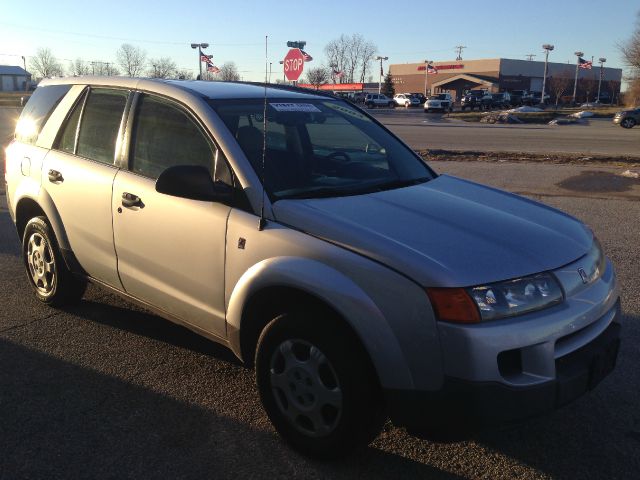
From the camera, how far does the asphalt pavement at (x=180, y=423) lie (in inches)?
117

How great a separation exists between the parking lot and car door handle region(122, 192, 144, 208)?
1.07 meters

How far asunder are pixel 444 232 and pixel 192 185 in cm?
130

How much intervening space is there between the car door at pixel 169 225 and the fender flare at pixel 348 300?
447 mm

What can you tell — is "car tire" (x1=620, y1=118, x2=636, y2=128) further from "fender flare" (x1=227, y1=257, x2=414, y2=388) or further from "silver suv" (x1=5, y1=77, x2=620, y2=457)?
"fender flare" (x1=227, y1=257, x2=414, y2=388)

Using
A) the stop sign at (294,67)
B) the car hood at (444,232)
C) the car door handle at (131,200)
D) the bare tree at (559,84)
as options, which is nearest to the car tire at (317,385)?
the car hood at (444,232)

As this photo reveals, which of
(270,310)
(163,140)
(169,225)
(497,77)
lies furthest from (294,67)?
(497,77)

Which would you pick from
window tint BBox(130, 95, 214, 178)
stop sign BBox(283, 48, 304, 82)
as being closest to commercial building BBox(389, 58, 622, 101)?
stop sign BBox(283, 48, 304, 82)

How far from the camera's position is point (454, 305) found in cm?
249

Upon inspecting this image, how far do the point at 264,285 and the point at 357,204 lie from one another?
0.64m

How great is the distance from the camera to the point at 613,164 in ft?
48.0

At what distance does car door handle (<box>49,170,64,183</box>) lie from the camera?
14.9ft

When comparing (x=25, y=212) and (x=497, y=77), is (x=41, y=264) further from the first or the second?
(x=497, y=77)

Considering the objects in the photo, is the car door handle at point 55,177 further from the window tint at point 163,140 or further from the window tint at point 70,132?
the window tint at point 163,140

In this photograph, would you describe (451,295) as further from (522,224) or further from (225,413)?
(225,413)
